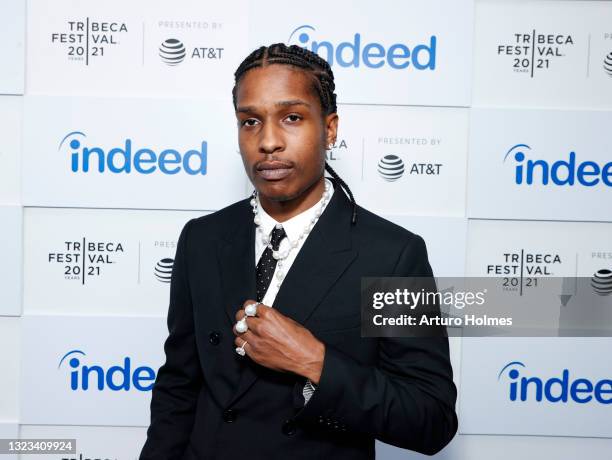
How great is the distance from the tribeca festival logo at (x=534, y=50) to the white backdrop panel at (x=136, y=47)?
0.91 meters

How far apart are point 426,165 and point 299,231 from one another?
932 millimetres

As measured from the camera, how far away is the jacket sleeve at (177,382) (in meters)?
1.22

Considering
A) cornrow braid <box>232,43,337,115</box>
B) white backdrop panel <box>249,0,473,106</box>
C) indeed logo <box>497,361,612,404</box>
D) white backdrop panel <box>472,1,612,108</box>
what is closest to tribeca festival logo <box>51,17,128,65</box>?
white backdrop panel <box>249,0,473,106</box>

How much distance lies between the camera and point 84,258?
1.96 metres

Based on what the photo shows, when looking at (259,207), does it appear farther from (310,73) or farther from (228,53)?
(228,53)

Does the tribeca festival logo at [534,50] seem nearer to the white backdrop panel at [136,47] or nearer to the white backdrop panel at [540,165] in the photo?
the white backdrop panel at [540,165]

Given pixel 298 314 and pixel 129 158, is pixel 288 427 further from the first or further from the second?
pixel 129 158

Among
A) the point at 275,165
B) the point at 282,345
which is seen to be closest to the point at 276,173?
the point at 275,165

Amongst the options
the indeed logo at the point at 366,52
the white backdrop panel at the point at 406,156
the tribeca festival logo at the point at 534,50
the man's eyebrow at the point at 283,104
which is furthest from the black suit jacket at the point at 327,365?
the tribeca festival logo at the point at 534,50

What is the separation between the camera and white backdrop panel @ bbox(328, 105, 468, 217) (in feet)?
6.39

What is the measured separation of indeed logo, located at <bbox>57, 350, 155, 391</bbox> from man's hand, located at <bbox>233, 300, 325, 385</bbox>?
1122mm

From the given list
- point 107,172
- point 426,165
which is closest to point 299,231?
point 426,165

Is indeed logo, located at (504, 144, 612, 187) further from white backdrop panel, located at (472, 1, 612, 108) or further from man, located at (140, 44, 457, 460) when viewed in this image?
man, located at (140, 44, 457, 460)

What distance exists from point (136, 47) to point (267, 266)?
1161mm
